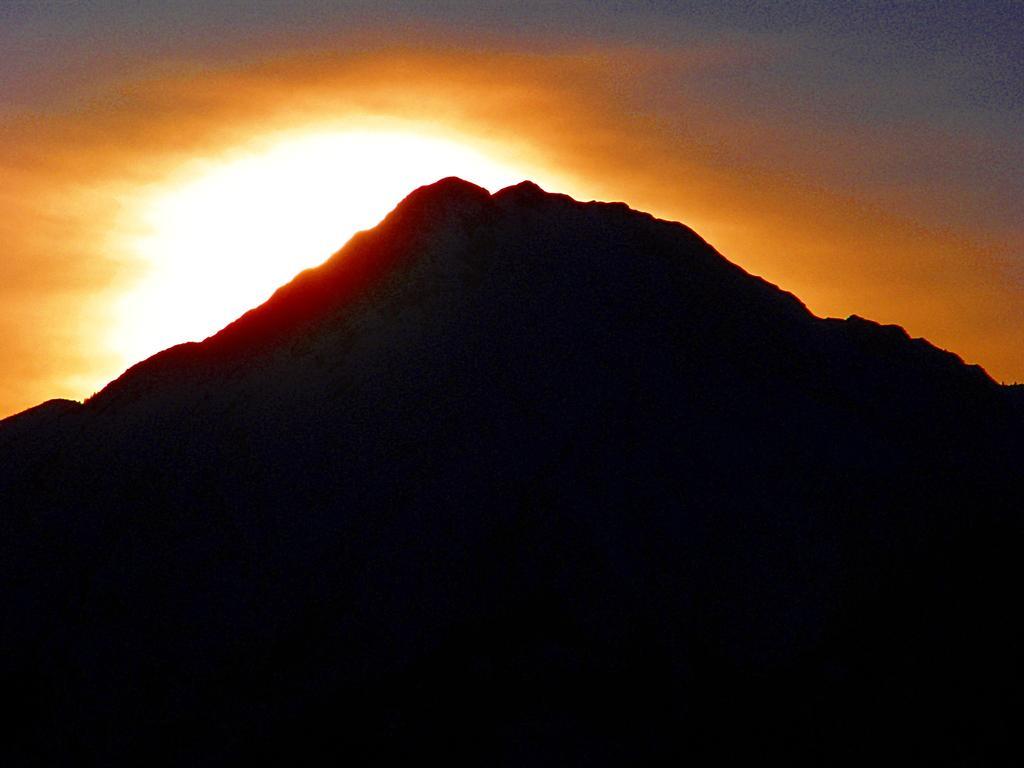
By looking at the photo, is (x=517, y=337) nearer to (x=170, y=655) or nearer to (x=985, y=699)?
Answer: (x=170, y=655)

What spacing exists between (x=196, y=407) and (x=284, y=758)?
31.4 ft

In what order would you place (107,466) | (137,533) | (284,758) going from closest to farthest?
(284,758) → (137,533) → (107,466)

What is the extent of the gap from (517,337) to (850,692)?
10.2 meters

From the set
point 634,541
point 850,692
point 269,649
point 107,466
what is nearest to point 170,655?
point 269,649

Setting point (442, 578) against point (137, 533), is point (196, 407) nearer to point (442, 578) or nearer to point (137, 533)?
point (137, 533)

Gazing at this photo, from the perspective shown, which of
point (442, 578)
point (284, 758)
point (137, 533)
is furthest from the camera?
point (137, 533)

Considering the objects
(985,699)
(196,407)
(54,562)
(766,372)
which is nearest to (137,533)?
(54,562)

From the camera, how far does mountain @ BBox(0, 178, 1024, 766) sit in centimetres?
2225

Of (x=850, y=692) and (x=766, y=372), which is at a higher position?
(x=766, y=372)

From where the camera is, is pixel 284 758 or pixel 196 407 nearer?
pixel 284 758

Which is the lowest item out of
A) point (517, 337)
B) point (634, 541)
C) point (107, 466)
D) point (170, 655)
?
point (170, 655)

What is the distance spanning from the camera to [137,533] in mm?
26203

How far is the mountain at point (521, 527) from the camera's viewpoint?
22.2m

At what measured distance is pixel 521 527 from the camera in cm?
2419
